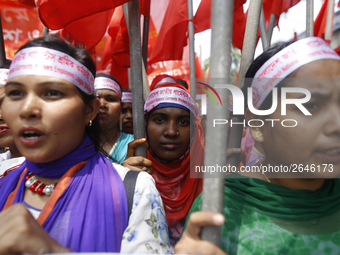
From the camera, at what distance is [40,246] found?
83 centimetres

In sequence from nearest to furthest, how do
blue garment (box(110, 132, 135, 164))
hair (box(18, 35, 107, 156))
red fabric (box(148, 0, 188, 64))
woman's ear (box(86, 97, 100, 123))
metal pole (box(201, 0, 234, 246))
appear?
metal pole (box(201, 0, 234, 246))
hair (box(18, 35, 107, 156))
woman's ear (box(86, 97, 100, 123))
blue garment (box(110, 132, 135, 164))
red fabric (box(148, 0, 188, 64))

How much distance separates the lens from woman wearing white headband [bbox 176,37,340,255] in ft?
3.61

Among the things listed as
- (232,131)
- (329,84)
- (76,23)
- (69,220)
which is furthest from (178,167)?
(76,23)

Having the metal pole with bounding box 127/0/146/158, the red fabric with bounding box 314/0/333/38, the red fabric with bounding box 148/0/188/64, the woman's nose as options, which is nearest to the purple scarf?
the woman's nose

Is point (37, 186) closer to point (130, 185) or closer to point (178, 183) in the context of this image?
point (130, 185)

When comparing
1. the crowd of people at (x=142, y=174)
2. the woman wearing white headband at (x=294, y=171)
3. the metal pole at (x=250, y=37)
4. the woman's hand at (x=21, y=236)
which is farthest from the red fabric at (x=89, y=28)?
the woman's hand at (x=21, y=236)

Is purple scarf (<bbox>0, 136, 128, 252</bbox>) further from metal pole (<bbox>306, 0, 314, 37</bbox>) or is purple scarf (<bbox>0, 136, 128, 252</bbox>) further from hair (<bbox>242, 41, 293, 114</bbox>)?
metal pole (<bbox>306, 0, 314, 37</bbox>)

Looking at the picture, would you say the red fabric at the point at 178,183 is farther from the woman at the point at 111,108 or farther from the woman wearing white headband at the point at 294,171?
the woman wearing white headband at the point at 294,171

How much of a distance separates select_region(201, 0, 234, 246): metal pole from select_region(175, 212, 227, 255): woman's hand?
1.0 inches

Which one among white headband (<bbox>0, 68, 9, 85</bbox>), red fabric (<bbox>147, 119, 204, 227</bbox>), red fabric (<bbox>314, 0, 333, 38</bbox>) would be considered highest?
red fabric (<bbox>314, 0, 333, 38</bbox>)

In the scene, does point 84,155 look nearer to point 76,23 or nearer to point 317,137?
point 317,137

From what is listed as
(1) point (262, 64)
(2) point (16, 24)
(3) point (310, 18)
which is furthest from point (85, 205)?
(2) point (16, 24)

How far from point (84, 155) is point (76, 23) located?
2.16 m

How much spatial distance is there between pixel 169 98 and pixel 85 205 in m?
1.68
